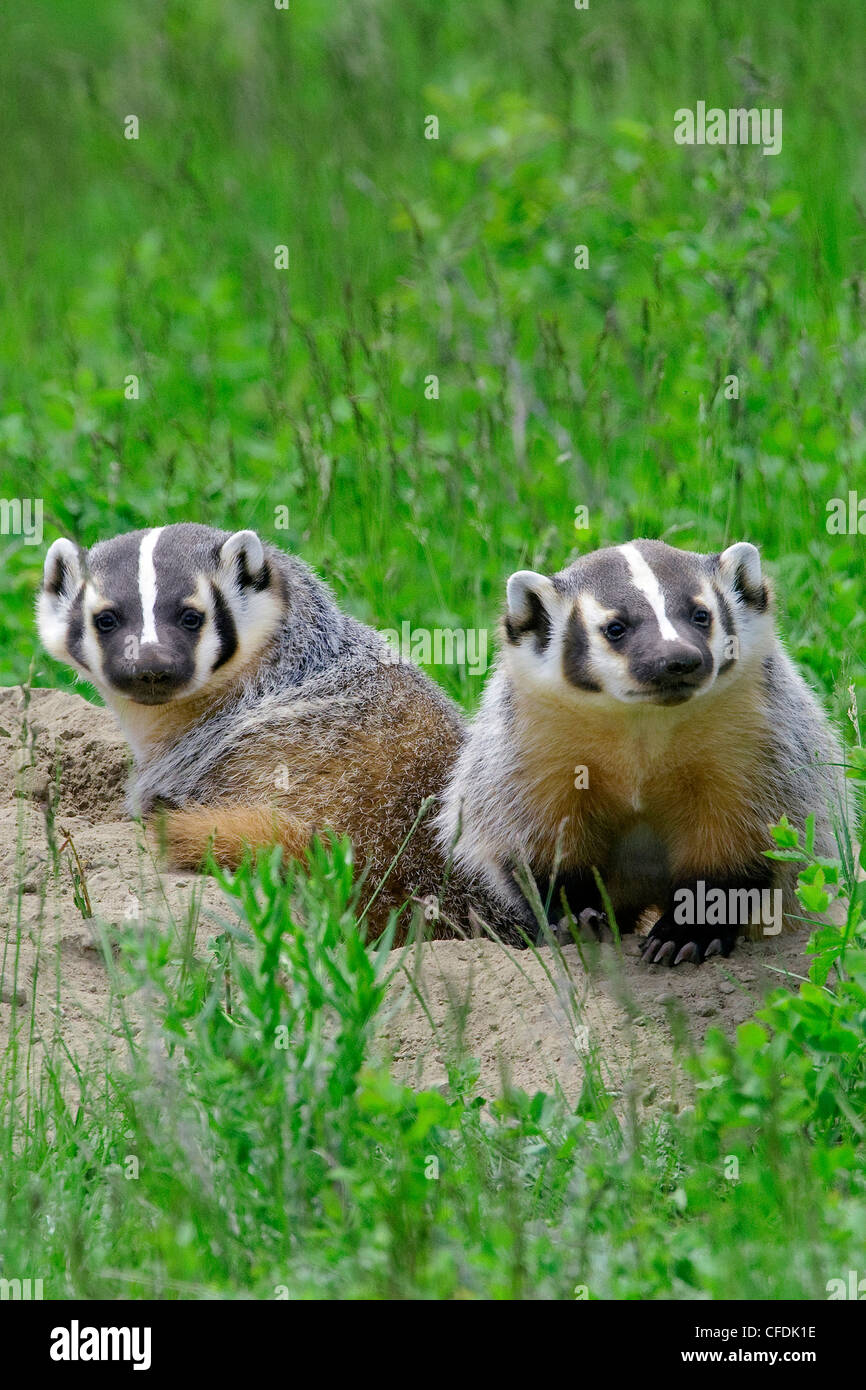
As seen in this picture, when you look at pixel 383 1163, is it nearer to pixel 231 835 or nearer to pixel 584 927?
pixel 584 927

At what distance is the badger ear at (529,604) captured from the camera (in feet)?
13.4

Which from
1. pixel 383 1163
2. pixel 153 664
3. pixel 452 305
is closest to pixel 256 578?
pixel 153 664

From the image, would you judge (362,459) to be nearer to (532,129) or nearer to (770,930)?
(532,129)

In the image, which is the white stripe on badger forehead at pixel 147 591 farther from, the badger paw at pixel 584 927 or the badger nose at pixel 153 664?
the badger paw at pixel 584 927

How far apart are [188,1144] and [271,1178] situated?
0.17m

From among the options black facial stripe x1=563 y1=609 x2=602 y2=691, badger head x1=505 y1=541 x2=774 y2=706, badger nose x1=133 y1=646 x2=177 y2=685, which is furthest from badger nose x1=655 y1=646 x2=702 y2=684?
badger nose x1=133 y1=646 x2=177 y2=685

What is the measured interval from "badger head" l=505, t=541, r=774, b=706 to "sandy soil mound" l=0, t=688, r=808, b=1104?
616mm

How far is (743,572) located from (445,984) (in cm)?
135

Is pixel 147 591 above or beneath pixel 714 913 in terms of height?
above

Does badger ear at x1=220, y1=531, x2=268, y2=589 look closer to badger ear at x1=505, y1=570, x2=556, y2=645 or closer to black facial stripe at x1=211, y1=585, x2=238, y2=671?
black facial stripe at x1=211, y1=585, x2=238, y2=671

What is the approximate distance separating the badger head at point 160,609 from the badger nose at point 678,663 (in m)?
1.38

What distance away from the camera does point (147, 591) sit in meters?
4.53

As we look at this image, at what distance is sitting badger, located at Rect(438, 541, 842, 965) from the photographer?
A: 3.91m
